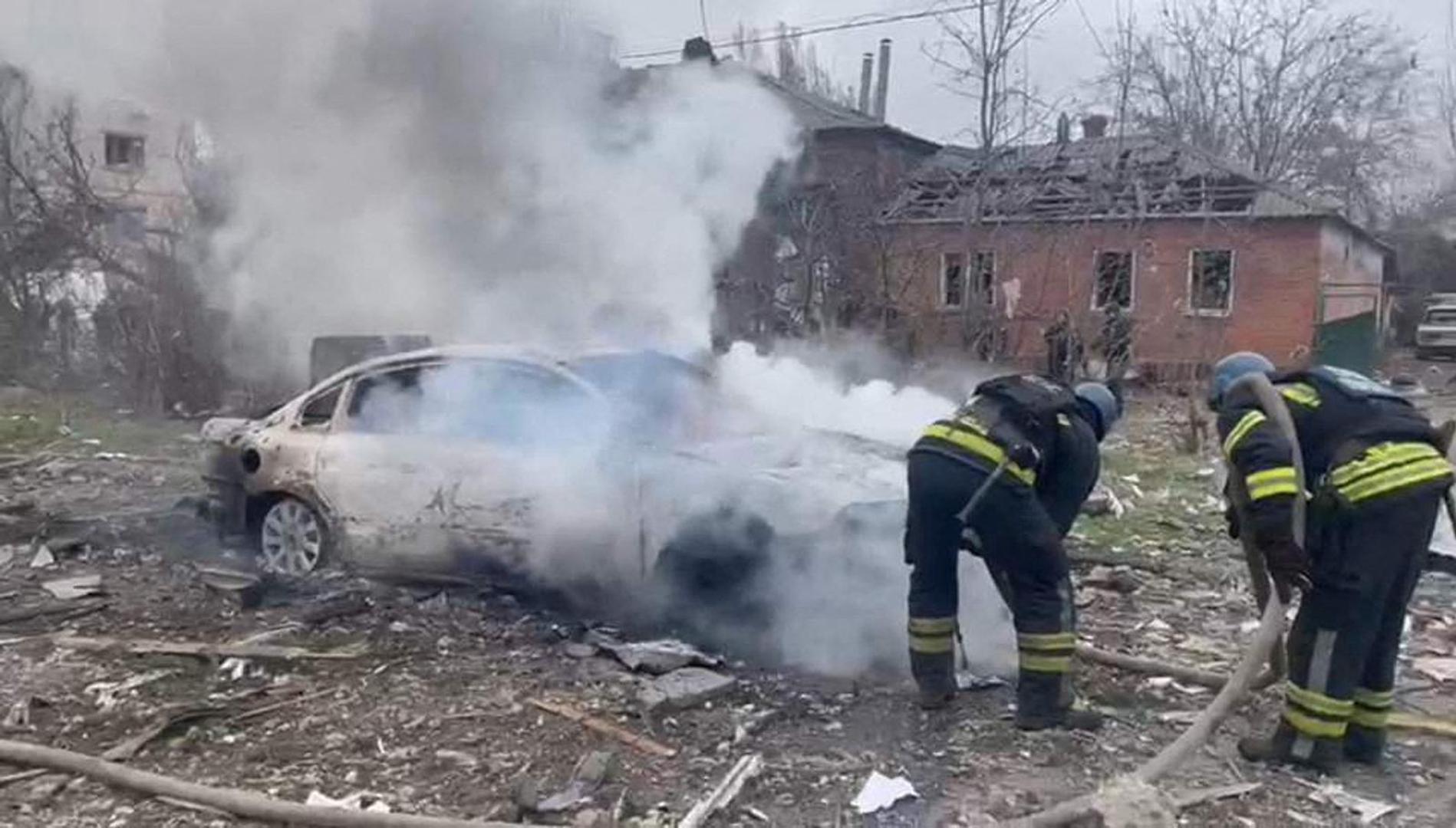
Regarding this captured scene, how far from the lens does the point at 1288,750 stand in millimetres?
5082

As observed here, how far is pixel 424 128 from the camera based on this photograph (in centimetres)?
1124

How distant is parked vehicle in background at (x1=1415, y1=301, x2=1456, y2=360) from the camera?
2897 centimetres

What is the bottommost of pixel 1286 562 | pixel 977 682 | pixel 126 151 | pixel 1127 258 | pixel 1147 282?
pixel 977 682

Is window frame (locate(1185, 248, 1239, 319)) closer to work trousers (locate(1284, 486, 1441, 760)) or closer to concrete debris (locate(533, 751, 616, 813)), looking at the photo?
work trousers (locate(1284, 486, 1441, 760))

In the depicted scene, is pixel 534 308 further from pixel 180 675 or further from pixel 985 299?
pixel 985 299

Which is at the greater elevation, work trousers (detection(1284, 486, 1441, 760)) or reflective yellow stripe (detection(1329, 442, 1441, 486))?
reflective yellow stripe (detection(1329, 442, 1441, 486))

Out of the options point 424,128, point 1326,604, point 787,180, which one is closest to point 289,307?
point 424,128

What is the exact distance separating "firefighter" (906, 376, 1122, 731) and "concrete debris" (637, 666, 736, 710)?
0.86 m

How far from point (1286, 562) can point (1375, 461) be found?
506 mm

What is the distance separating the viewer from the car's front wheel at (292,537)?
25.8ft

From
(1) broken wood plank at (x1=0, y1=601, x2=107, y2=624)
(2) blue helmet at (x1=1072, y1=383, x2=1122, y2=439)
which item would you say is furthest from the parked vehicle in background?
(1) broken wood plank at (x1=0, y1=601, x2=107, y2=624)

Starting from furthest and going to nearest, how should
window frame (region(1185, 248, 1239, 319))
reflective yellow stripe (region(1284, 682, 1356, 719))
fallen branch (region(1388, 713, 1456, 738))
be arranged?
window frame (region(1185, 248, 1239, 319)) < fallen branch (region(1388, 713, 1456, 738)) < reflective yellow stripe (region(1284, 682, 1356, 719))

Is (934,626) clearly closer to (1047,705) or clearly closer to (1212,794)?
(1047,705)

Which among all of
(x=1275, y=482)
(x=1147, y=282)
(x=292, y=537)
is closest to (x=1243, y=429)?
(x=1275, y=482)
